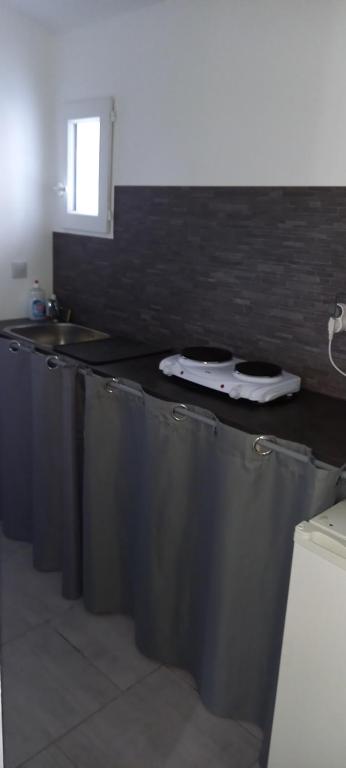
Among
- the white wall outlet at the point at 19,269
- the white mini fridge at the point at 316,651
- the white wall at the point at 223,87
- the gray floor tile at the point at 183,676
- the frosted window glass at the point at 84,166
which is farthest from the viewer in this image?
the white wall outlet at the point at 19,269

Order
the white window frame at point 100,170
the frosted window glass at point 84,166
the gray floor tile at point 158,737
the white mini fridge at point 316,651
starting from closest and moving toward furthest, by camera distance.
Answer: the white mini fridge at point 316,651 < the gray floor tile at point 158,737 < the white window frame at point 100,170 < the frosted window glass at point 84,166

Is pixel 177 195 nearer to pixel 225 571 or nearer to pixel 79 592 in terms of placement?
pixel 225 571

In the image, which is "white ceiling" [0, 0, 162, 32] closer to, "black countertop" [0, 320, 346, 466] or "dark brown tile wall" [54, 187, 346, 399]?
"dark brown tile wall" [54, 187, 346, 399]

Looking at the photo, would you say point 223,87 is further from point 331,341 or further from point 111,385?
point 111,385

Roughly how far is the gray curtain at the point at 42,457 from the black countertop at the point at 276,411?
0.85ft

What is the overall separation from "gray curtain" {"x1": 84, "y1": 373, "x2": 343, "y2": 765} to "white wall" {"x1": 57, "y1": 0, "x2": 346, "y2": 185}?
0.88 metres

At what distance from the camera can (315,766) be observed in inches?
51.4

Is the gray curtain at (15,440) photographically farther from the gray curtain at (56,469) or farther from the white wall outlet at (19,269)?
the white wall outlet at (19,269)

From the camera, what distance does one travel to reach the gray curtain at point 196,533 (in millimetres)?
1521

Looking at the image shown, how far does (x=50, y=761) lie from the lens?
5.20 feet

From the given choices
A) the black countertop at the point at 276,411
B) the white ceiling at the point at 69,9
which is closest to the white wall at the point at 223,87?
the white ceiling at the point at 69,9

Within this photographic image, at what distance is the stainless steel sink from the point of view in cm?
268

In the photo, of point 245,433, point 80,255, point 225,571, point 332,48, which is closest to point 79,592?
point 225,571

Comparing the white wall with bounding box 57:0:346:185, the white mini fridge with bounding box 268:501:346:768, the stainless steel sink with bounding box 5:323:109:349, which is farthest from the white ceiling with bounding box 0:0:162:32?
the white mini fridge with bounding box 268:501:346:768
